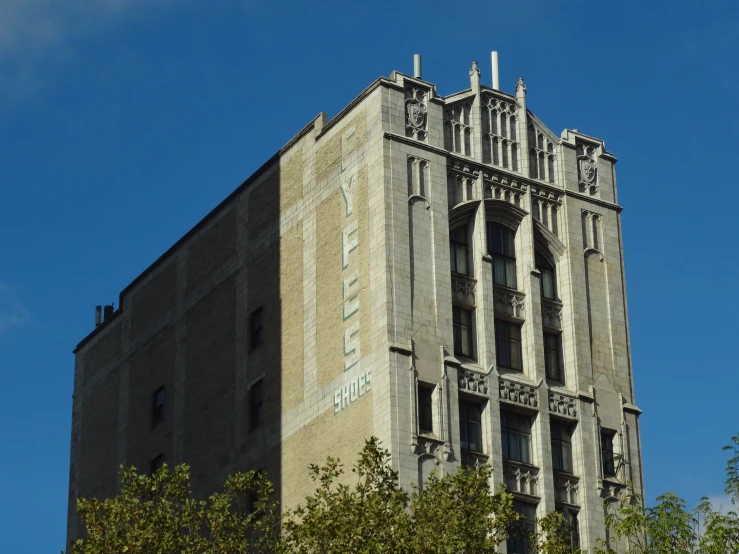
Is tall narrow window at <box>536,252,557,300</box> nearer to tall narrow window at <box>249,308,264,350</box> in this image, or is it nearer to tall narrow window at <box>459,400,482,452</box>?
tall narrow window at <box>459,400,482,452</box>

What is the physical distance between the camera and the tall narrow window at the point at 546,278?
69.7 m

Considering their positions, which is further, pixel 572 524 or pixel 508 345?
pixel 508 345

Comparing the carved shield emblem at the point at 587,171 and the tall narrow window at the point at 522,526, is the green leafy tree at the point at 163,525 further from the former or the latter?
the carved shield emblem at the point at 587,171

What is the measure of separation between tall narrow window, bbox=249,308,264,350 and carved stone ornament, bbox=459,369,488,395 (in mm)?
10064

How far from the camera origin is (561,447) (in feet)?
220

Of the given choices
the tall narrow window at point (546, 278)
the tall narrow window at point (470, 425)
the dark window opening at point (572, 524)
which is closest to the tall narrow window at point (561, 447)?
the dark window opening at point (572, 524)

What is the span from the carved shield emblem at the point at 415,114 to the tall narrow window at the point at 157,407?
1797 centimetres

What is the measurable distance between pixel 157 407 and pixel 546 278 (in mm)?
18615

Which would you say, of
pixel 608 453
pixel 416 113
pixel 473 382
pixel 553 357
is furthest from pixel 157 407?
pixel 608 453

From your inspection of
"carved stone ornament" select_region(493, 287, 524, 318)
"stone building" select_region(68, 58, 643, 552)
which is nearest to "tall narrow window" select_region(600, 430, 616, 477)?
"stone building" select_region(68, 58, 643, 552)

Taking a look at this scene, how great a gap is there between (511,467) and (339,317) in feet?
26.8

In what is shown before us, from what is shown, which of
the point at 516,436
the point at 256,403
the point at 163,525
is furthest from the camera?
the point at 256,403

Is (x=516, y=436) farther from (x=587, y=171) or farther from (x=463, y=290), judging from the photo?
(x=587, y=171)

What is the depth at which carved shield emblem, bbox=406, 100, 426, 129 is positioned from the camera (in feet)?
222
